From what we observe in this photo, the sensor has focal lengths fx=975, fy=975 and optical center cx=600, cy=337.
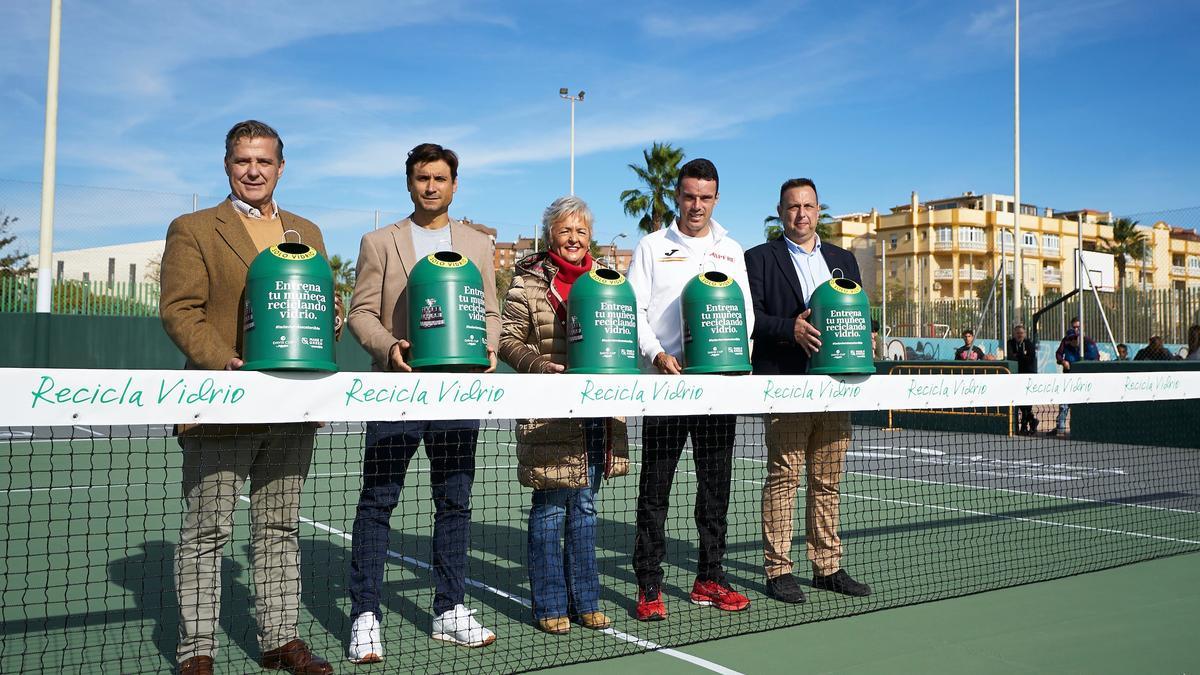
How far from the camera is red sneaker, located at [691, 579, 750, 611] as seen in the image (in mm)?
5051

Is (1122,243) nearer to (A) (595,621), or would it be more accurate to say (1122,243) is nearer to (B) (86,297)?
(B) (86,297)

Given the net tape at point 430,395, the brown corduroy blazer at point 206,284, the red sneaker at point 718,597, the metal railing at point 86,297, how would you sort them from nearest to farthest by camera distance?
the net tape at point 430,395 < the brown corduroy blazer at point 206,284 < the red sneaker at point 718,597 < the metal railing at point 86,297

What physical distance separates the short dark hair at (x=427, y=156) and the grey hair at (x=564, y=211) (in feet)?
1.65

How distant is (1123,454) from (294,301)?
13182mm

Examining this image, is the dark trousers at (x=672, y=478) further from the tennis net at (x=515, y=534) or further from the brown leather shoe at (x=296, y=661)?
the brown leather shoe at (x=296, y=661)

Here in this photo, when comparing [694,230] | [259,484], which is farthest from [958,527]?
[259,484]

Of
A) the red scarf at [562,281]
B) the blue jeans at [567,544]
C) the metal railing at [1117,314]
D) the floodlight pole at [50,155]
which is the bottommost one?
the blue jeans at [567,544]

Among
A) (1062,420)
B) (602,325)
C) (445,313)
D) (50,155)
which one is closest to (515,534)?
(602,325)

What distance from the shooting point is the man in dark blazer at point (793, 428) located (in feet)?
17.5

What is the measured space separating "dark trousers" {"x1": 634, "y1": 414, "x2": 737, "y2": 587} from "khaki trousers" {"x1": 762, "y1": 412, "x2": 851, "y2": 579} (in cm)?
33

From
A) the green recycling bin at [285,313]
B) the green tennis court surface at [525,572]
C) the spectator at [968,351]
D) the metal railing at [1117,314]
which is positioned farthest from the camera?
the spectator at [968,351]

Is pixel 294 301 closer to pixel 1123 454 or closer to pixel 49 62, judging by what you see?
pixel 1123 454

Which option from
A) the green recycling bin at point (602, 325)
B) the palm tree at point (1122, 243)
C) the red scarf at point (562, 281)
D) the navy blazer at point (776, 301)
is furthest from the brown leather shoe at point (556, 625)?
the palm tree at point (1122, 243)

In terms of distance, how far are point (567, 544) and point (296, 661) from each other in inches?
52.8
